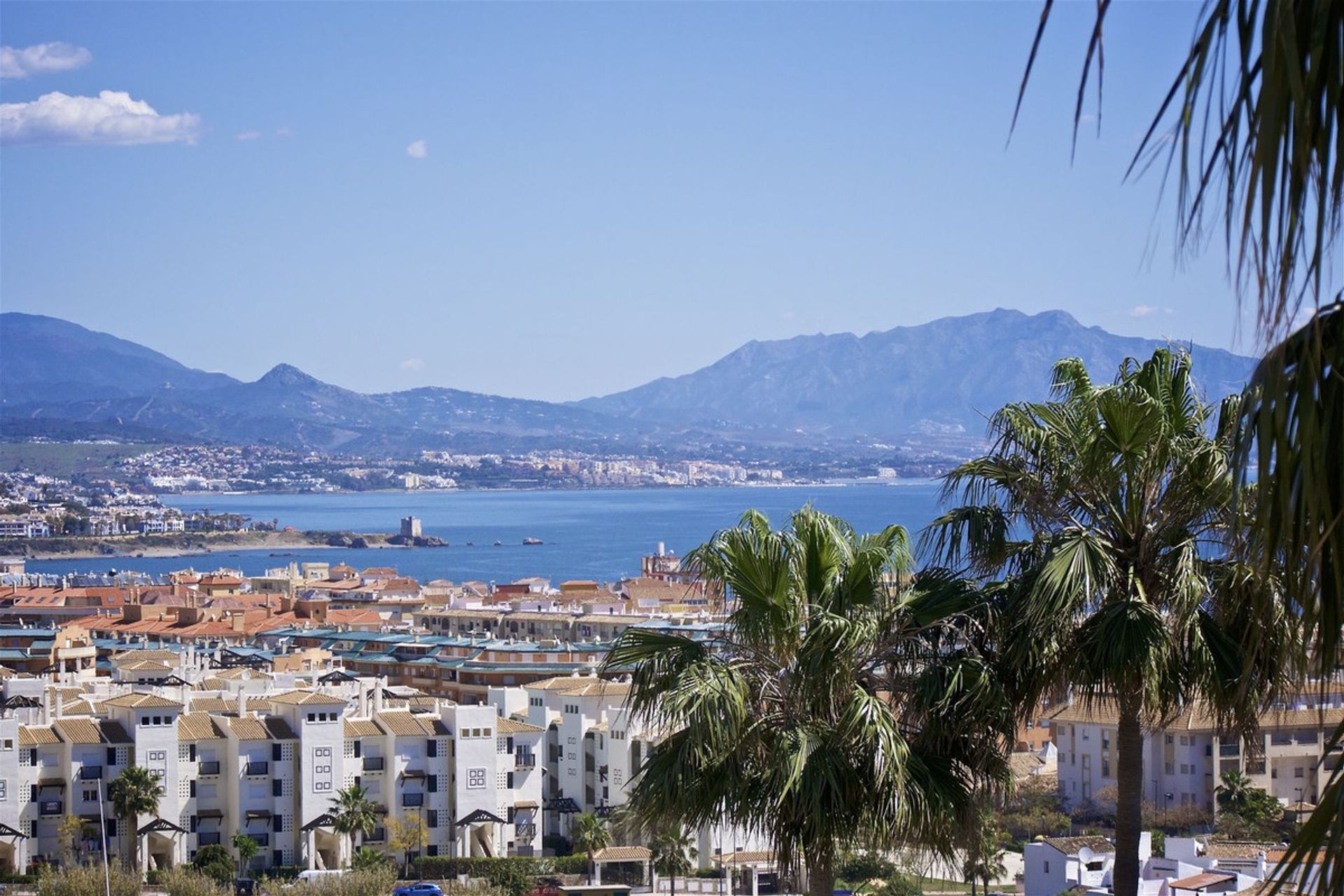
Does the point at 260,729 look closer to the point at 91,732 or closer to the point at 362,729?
the point at 362,729

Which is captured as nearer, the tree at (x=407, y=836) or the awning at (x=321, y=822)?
the tree at (x=407, y=836)

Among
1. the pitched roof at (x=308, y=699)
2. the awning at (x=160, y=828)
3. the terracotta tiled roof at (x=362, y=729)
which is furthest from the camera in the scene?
the terracotta tiled roof at (x=362, y=729)

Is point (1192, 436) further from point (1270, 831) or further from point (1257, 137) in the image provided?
point (1270, 831)

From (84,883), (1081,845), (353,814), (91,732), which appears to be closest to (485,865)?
(353,814)

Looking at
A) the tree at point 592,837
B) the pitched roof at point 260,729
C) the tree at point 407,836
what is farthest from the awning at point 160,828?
the tree at point 592,837

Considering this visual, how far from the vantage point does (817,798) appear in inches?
268

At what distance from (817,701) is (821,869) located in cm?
66

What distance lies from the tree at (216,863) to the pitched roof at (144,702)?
2.86 metres

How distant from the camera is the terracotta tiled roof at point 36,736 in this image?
34.3m

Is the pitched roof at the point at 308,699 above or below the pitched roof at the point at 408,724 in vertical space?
above

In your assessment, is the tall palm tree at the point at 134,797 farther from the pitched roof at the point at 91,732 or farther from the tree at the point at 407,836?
the tree at the point at 407,836

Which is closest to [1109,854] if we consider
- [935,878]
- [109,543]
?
[935,878]

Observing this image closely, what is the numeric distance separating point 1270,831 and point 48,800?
22.7m

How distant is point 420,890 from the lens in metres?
29.1
